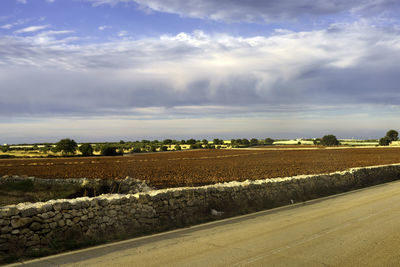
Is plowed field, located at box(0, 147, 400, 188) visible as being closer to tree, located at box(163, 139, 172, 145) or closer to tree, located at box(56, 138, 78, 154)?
tree, located at box(56, 138, 78, 154)

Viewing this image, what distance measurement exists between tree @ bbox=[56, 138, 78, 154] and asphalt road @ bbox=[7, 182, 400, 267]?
3658 inches

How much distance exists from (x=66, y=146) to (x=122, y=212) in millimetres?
92836

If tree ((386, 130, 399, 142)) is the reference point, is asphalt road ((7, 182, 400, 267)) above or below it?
below

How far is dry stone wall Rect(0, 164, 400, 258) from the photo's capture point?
27.6 feet

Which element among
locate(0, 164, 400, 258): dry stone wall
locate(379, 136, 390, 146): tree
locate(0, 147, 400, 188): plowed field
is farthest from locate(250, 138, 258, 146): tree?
locate(0, 164, 400, 258): dry stone wall

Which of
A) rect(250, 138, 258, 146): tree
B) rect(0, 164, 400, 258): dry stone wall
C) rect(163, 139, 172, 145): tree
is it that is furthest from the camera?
rect(163, 139, 172, 145): tree

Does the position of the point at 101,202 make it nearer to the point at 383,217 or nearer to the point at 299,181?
the point at 383,217

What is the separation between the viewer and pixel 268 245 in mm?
8445


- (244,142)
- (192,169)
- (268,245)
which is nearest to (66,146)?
(192,169)

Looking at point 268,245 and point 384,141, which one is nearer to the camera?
point 268,245

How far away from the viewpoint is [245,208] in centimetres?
1400

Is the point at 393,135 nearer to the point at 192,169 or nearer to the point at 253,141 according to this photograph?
the point at 253,141

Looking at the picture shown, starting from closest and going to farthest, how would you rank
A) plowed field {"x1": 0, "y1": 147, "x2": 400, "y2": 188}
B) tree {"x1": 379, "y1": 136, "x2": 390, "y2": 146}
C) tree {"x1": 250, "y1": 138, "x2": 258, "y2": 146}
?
plowed field {"x1": 0, "y1": 147, "x2": 400, "y2": 188} < tree {"x1": 379, "y1": 136, "x2": 390, "y2": 146} < tree {"x1": 250, "y1": 138, "x2": 258, "y2": 146}

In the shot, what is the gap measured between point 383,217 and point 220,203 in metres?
6.07
